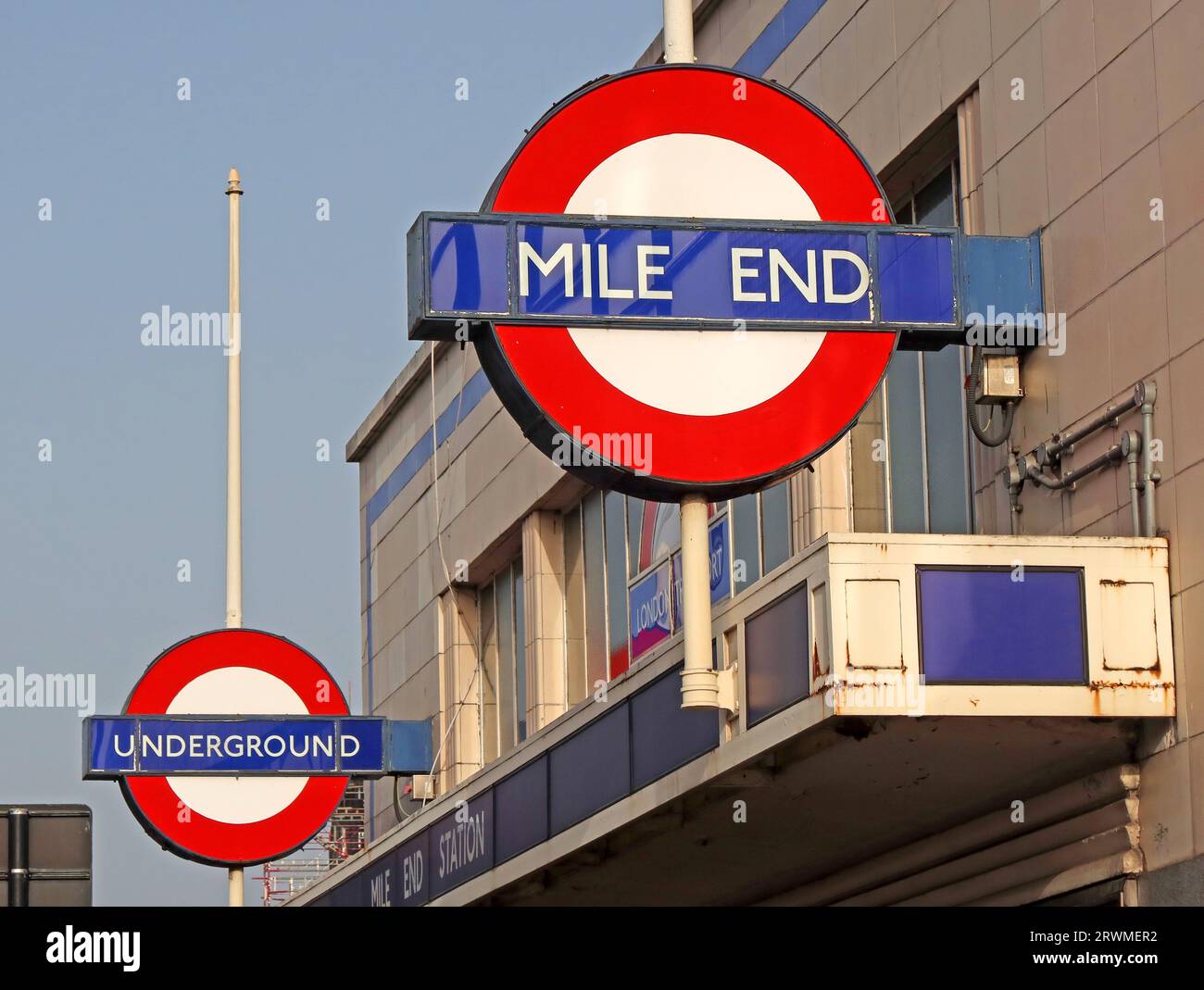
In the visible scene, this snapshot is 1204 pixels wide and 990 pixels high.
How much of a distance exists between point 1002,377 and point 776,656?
→ 7.33 ft

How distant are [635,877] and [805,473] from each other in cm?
300

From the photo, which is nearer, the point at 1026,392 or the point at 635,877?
the point at 1026,392

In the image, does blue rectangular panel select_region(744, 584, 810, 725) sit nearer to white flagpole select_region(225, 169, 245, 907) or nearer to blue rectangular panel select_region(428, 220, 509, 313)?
blue rectangular panel select_region(428, 220, 509, 313)

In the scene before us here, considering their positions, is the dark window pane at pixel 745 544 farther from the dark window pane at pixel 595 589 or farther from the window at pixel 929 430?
the dark window pane at pixel 595 589

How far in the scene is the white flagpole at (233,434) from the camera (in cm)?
2017

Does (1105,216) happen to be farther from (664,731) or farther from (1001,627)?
(664,731)

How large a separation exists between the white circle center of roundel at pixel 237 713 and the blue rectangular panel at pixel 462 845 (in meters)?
2.01

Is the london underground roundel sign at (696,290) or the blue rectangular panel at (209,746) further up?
the london underground roundel sign at (696,290)

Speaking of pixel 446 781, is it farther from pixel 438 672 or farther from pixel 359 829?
pixel 359 829

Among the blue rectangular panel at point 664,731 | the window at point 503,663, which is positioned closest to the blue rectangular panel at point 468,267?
the blue rectangular panel at point 664,731

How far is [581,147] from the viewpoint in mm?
9969

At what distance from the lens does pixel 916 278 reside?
10.4 meters
